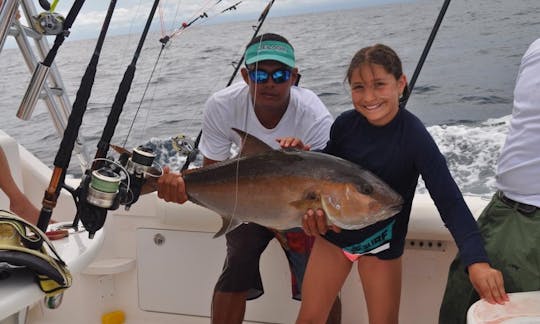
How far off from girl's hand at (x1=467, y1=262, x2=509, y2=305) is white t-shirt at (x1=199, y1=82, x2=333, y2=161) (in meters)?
0.92

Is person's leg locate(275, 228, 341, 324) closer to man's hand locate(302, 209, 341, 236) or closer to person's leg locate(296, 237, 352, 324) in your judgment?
person's leg locate(296, 237, 352, 324)

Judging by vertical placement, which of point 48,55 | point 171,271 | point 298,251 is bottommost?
point 171,271

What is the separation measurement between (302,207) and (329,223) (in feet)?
0.36

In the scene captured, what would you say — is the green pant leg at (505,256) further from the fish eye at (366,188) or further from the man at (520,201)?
the fish eye at (366,188)

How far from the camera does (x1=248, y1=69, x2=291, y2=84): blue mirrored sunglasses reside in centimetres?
231

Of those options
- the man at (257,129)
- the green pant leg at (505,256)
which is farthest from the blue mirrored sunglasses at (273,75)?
the green pant leg at (505,256)

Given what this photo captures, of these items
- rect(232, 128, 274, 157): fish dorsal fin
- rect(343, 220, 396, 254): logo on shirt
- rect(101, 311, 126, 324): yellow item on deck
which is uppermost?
rect(232, 128, 274, 157): fish dorsal fin

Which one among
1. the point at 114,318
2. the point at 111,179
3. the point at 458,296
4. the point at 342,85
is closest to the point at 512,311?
the point at 458,296

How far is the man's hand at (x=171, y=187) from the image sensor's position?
2.07m

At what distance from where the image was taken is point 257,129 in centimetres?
247

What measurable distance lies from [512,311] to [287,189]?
82 cm

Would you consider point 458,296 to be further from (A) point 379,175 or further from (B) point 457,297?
(A) point 379,175

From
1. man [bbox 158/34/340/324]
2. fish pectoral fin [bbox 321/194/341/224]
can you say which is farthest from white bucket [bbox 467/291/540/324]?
man [bbox 158/34/340/324]

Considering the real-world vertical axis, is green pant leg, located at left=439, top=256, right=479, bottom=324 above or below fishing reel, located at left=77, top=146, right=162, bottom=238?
below
